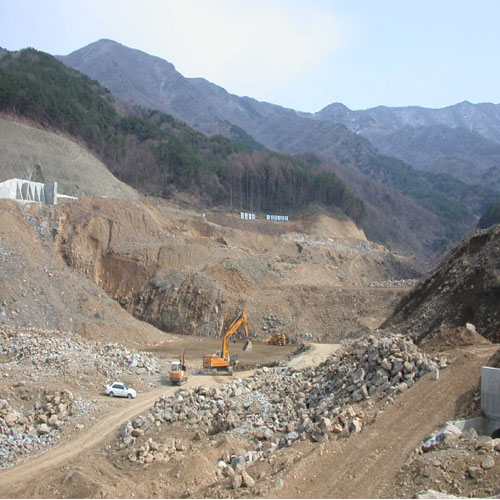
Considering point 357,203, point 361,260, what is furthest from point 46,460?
point 357,203

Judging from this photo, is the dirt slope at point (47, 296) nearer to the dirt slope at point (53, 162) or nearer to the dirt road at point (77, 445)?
the dirt slope at point (53, 162)

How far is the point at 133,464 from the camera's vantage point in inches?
631

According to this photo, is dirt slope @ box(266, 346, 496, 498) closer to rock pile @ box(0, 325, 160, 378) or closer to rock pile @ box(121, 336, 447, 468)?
rock pile @ box(121, 336, 447, 468)

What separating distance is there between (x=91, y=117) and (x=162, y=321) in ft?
129

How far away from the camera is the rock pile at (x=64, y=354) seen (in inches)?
953

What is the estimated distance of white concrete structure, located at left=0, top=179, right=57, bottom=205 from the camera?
4788 centimetres

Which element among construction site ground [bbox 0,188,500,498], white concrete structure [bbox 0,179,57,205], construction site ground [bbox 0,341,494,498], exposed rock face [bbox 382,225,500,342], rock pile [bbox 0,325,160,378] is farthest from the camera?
white concrete structure [bbox 0,179,57,205]

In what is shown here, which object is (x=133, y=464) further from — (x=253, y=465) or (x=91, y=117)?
(x=91, y=117)

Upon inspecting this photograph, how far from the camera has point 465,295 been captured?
74.7 ft

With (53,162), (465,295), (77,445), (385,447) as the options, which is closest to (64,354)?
(77,445)

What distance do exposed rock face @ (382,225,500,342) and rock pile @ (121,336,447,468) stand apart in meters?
4.53

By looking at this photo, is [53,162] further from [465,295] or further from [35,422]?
[465,295]

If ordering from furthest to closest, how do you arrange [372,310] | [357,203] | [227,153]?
[227,153]
[357,203]
[372,310]

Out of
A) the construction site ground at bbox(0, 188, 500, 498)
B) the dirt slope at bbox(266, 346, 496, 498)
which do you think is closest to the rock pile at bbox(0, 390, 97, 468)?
the construction site ground at bbox(0, 188, 500, 498)
